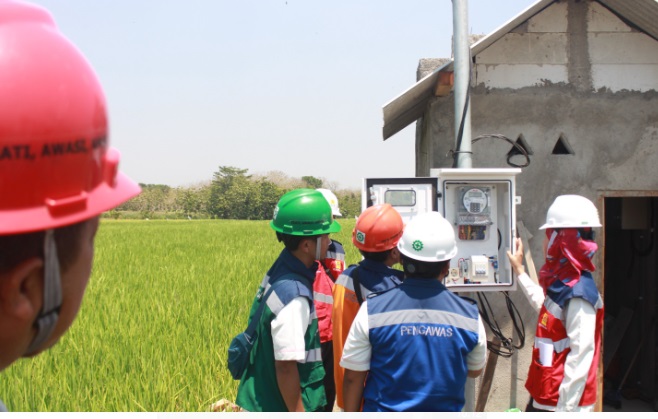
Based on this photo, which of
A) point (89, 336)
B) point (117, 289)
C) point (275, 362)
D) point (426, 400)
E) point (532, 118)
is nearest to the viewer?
point (426, 400)

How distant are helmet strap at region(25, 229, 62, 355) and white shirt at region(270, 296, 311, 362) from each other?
1.82 meters

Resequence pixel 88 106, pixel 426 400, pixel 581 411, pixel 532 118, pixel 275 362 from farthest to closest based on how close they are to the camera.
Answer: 1. pixel 532 118
2. pixel 581 411
3. pixel 275 362
4. pixel 426 400
5. pixel 88 106

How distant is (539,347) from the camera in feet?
12.3

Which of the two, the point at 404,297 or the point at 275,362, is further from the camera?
the point at 275,362

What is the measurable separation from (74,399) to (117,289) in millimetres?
4663

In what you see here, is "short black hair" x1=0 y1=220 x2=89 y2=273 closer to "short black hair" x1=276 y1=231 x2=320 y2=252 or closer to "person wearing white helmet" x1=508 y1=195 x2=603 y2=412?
"short black hair" x1=276 y1=231 x2=320 y2=252

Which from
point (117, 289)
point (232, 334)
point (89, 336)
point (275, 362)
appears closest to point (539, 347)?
point (275, 362)

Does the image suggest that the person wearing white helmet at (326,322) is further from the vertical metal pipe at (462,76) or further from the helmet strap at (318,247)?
the vertical metal pipe at (462,76)

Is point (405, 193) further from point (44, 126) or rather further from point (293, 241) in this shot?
point (44, 126)

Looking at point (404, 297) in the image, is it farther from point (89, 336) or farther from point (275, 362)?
point (89, 336)

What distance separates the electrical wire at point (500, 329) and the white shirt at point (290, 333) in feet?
7.68

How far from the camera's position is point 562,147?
5.05 m

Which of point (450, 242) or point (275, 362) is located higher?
point (450, 242)
